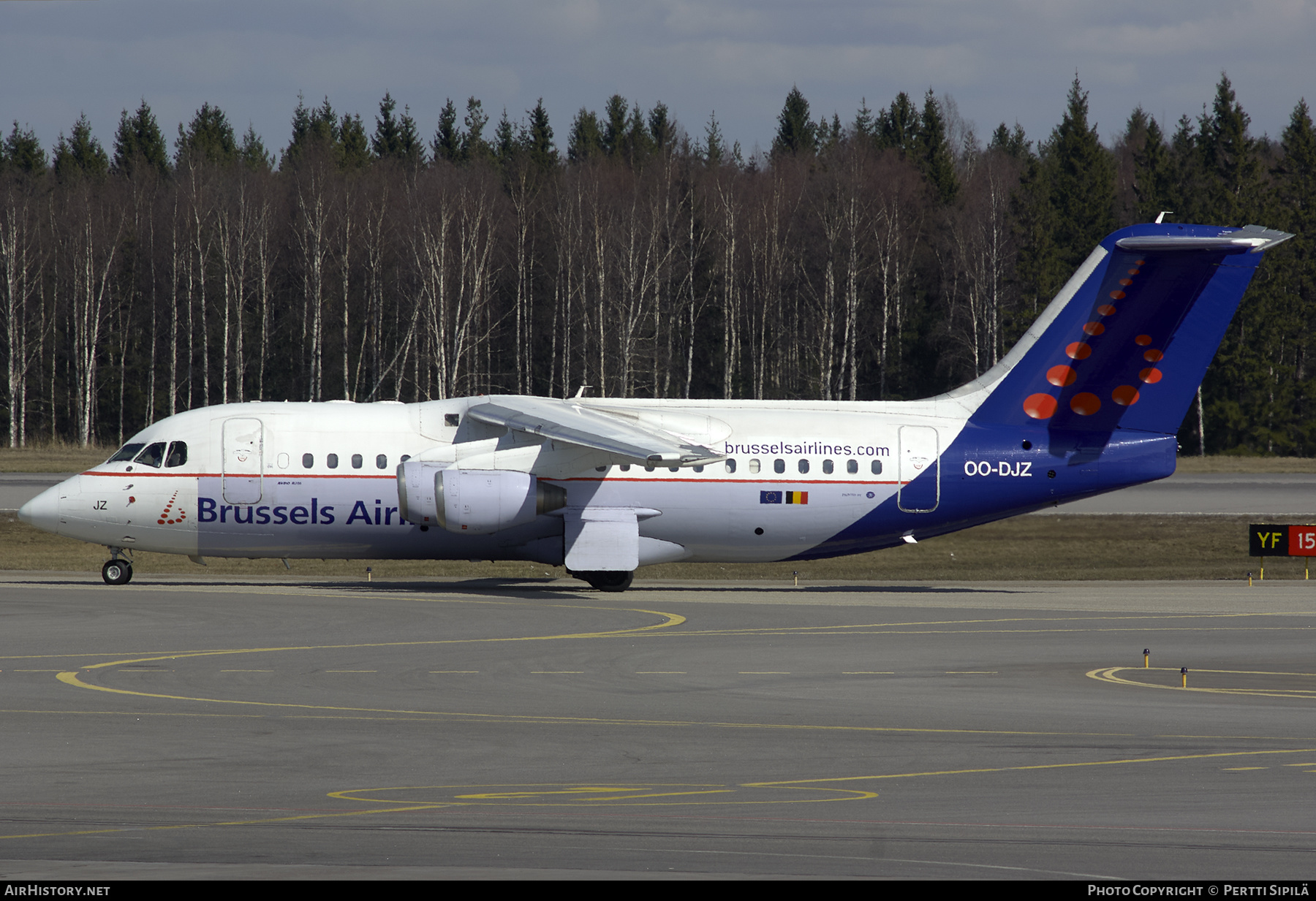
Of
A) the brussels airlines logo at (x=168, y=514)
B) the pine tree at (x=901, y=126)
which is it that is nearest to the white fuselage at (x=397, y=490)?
the brussels airlines logo at (x=168, y=514)

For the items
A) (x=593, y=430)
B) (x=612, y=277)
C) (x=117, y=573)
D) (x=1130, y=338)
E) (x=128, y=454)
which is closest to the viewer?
(x=593, y=430)

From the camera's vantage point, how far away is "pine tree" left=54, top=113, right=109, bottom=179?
105 meters

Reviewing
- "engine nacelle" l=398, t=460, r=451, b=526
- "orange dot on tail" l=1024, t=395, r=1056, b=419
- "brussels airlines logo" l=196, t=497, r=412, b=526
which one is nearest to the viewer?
"engine nacelle" l=398, t=460, r=451, b=526

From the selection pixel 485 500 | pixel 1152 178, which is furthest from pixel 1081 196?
pixel 485 500

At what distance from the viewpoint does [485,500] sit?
27.0m

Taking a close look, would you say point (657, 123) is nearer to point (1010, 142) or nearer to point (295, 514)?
point (1010, 142)

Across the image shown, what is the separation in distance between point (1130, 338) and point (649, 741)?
59.8ft

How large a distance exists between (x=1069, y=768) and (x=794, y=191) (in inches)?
2860

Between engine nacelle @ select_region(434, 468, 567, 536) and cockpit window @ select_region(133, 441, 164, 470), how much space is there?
6.30 m

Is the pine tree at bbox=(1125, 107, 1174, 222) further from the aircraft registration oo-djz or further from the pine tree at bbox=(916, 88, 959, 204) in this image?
the aircraft registration oo-djz

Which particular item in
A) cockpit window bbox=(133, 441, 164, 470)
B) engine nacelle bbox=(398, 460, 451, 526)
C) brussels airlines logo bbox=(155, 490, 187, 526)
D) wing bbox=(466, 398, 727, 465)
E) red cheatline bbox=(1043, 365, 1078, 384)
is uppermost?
red cheatline bbox=(1043, 365, 1078, 384)

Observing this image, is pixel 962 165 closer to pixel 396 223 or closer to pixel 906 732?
pixel 396 223

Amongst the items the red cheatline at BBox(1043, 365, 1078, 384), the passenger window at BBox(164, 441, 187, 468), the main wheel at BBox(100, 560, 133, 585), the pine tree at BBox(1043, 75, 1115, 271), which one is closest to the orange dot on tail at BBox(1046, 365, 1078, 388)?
the red cheatline at BBox(1043, 365, 1078, 384)

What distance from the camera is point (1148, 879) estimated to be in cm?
907
